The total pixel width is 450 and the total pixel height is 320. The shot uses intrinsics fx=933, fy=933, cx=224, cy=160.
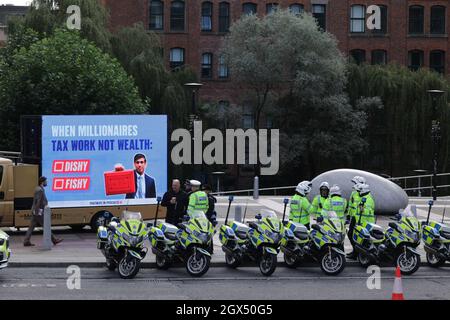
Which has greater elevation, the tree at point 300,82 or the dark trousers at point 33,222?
the tree at point 300,82

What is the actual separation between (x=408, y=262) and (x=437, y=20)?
49.3 m

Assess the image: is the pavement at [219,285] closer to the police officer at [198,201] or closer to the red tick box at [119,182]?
the police officer at [198,201]

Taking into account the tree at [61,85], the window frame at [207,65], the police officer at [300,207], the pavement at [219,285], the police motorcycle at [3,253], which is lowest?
the pavement at [219,285]

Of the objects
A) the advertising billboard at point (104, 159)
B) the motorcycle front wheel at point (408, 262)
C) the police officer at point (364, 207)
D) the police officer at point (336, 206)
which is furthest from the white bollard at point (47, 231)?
the motorcycle front wheel at point (408, 262)

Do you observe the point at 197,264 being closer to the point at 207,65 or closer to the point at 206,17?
the point at 207,65

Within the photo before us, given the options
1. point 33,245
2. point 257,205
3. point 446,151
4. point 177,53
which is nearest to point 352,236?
point 33,245

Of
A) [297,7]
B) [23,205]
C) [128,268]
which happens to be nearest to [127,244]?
[128,268]

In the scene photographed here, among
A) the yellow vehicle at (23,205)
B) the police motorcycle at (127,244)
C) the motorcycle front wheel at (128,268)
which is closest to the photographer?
the police motorcycle at (127,244)

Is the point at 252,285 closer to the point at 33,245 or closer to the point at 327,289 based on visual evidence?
the point at 327,289

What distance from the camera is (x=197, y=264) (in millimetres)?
17688

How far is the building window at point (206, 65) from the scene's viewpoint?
207 ft

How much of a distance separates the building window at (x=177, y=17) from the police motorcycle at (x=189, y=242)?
152 ft

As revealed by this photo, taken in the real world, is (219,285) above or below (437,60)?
below

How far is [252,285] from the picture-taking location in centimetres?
1684
